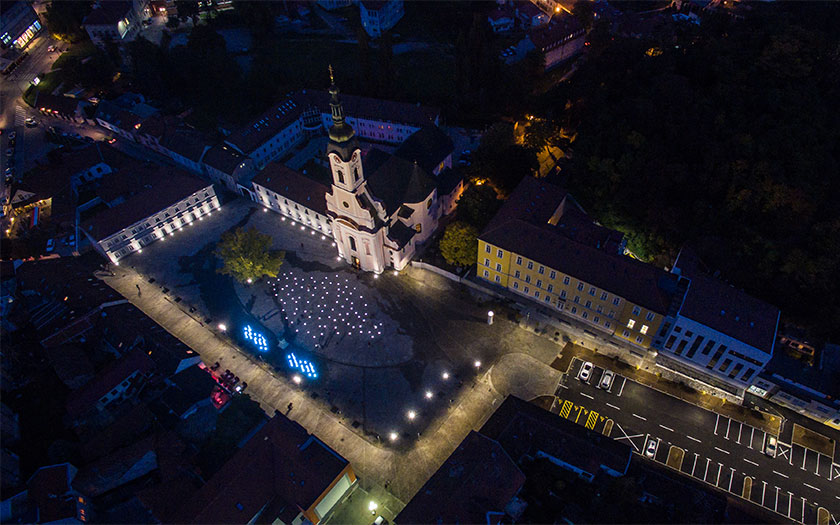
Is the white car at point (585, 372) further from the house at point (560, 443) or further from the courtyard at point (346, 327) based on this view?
the house at point (560, 443)

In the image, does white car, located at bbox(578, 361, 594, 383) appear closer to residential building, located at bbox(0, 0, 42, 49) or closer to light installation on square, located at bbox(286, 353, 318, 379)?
light installation on square, located at bbox(286, 353, 318, 379)

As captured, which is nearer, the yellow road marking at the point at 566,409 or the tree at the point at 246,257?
the yellow road marking at the point at 566,409

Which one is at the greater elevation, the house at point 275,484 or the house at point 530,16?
the house at point 530,16

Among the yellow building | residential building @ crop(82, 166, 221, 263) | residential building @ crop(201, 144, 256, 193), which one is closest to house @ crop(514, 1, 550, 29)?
the yellow building

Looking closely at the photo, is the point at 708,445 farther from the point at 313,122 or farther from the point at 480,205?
the point at 313,122

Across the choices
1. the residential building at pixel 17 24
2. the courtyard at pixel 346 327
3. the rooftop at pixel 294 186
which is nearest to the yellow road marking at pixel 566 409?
the courtyard at pixel 346 327

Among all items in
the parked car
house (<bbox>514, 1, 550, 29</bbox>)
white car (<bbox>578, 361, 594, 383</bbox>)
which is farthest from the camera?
house (<bbox>514, 1, 550, 29</bbox>)
